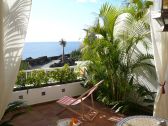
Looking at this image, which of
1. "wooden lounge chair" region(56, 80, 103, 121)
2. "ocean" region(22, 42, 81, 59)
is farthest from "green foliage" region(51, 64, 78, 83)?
"wooden lounge chair" region(56, 80, 103, 121)

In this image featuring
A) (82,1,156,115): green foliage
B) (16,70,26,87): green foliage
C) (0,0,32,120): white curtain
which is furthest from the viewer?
(16,70,26,87): green foliage

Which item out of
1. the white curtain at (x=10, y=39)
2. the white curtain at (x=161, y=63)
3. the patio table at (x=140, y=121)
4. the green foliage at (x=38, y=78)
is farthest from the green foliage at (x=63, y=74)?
the patio table at (x=140, y=121)

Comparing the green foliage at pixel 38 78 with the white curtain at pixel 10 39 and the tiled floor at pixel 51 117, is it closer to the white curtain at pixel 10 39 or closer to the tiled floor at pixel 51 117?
the tiled floor at pixel 51 117

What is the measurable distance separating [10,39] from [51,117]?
241cm

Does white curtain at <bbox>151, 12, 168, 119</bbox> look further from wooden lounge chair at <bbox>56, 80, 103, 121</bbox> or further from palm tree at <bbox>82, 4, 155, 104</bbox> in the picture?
wooden lounge chair at <bbox>56, 80, 103, 121</bbox>

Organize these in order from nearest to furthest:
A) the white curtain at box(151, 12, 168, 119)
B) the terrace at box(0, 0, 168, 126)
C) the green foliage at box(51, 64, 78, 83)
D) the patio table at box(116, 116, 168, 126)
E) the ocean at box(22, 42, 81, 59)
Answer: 1. the patio table at box(116, 116, 168, 126)
2. the white curtain at box(151, 12, 168, 119)
3. the terrace at box(0, 0, 168, 126)
4. the green foliage at box(51, 64, 78, 83)
5. the ocean at box(22, 42, 81, 59)

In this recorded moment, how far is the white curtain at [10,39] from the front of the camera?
2488 millimetres

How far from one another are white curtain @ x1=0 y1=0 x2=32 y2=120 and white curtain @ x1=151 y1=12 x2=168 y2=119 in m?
2.18

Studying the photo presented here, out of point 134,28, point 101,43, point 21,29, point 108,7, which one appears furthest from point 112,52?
point 21,29

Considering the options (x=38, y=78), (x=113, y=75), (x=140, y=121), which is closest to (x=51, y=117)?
(x=38, y=78)

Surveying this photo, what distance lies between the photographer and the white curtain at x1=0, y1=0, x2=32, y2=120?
8.16 ft

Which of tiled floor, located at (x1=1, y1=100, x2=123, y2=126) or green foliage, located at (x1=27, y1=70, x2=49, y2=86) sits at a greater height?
green foliage, located at (x1=27, y1=70, x2=49, y2=86)

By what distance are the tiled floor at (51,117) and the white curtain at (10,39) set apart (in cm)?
175

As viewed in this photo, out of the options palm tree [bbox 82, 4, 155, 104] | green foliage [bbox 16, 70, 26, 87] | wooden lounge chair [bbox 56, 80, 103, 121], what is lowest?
wooden lounge chair [bbox 56, 80, 103, 121]
